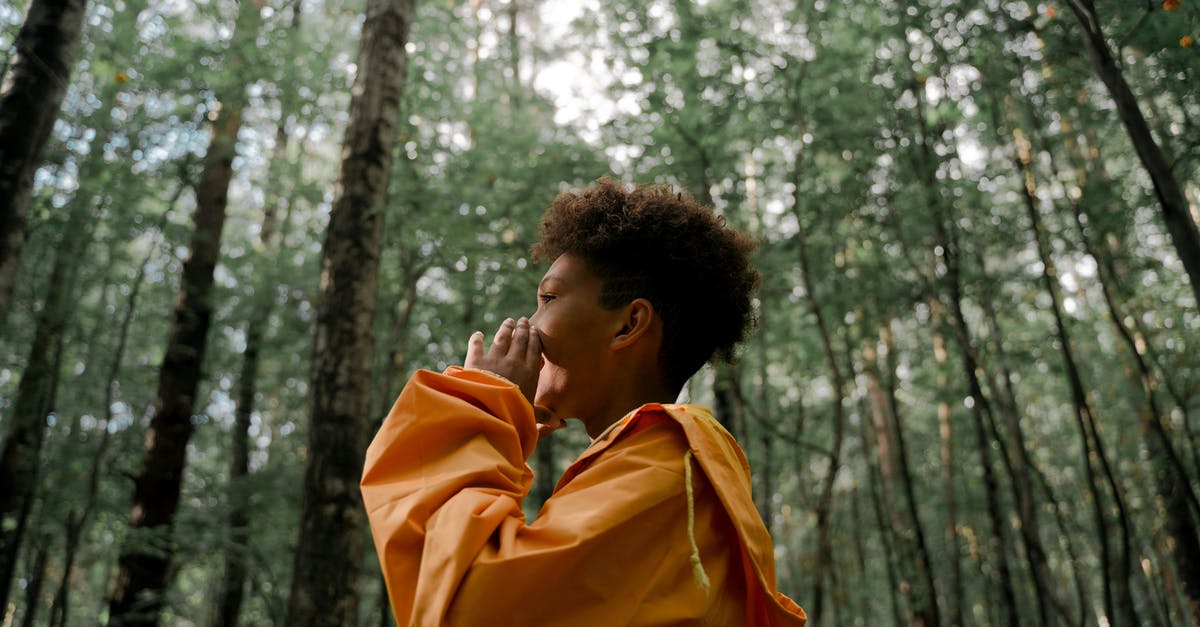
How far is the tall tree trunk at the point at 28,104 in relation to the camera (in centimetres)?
389

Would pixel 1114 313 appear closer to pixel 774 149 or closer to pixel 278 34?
pixel 774 149

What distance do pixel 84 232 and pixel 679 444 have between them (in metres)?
7.67

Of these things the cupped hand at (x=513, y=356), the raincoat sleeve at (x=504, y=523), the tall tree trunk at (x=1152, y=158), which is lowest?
the raincoat sleeve at (x=504, y=523)

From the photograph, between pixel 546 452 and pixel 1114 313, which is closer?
pixel 1114 313

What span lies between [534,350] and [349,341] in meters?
2.92

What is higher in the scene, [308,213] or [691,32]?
[308,213]

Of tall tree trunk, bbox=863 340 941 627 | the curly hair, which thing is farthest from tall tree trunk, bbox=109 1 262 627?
tall tree trunk, bbox=863 340 941 627

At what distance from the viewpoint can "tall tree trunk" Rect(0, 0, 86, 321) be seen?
389 centimetres

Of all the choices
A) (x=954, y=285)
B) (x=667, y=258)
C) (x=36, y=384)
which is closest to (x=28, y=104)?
(x=667, y=258)

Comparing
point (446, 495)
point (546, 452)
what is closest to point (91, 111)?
point (546, 452)

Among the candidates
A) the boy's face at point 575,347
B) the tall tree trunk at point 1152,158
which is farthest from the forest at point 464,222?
the boy's face at point 575,347

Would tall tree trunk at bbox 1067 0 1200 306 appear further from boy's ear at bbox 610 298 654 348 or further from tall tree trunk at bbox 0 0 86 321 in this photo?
tall tree trunk at bbox 0 0 86 321

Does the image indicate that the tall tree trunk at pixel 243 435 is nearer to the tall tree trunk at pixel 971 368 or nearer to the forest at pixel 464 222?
the forest at pixel 464 222

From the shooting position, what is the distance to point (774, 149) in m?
8.62
